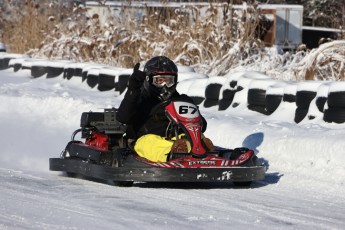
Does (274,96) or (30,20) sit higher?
(30,20)

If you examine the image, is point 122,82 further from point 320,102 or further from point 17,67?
point 17,67

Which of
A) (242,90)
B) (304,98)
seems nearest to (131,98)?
(304,98)

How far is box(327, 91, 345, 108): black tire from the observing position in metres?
8.91

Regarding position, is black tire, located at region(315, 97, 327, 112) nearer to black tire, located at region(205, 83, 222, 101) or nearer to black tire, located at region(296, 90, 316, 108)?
black tire, located at region(296, 90, 316, 108)

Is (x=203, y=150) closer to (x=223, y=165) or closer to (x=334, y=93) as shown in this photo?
(x=223, y=165)

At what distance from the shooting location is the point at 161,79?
7.46 m

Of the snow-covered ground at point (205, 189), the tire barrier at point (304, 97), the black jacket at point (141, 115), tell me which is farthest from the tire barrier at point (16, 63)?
the black jacket at point (141, 115)

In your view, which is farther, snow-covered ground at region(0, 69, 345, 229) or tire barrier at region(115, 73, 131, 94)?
tire barrier at region(115, 73, 131, 94)

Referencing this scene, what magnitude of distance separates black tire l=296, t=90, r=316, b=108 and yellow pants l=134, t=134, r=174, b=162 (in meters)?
2.90

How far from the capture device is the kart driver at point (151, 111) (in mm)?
6992

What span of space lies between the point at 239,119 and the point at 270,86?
0.67 meters

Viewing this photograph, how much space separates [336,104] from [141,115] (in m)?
2.48

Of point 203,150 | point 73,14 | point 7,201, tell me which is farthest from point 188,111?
point 73,14

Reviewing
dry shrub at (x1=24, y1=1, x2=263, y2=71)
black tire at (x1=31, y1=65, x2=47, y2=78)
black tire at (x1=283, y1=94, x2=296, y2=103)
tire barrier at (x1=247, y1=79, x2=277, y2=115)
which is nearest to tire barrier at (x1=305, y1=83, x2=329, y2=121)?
black tire at (x1=283, y1=94, x2=296, y2=103)
